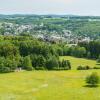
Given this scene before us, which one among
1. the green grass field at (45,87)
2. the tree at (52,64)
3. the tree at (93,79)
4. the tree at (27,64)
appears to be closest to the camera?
the green grass field at (45,87)

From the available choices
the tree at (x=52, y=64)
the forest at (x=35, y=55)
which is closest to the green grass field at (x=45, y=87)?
the forest at (x=35, y=55)

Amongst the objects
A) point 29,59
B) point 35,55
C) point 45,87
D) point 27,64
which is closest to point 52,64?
point 29,59

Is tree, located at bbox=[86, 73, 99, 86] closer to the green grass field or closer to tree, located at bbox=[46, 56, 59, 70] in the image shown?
the green grass field

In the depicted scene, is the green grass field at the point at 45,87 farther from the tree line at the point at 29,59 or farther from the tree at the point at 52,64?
the tree at the point at 52,64

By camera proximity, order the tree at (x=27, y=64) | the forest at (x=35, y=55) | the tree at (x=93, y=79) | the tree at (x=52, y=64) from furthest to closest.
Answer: the tree at (x=52, y=64) < the forest at (x=35, y=55) < the tree at (x=27, y=64) < the tree at (x=93, y=79)

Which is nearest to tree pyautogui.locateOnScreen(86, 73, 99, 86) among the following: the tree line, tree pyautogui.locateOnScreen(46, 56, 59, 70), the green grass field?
the green grass field

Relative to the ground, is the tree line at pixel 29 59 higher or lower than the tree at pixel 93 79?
lower

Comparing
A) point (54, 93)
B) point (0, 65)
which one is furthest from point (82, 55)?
point (54, 93)

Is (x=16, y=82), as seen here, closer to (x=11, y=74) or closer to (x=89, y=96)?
(x=11, y=74)

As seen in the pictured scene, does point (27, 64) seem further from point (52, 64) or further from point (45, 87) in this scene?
point (45, 87)
